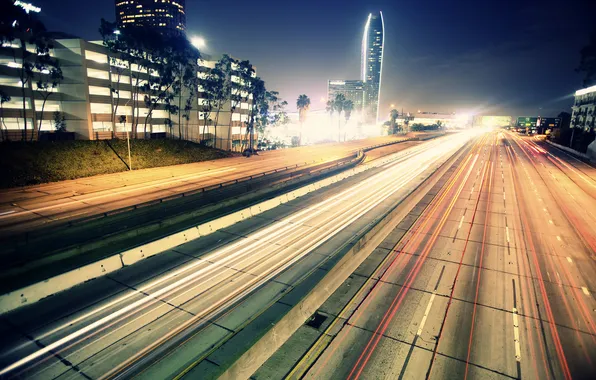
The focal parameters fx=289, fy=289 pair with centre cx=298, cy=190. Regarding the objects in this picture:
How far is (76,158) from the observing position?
3988 cm

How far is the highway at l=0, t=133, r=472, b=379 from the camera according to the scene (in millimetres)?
9070

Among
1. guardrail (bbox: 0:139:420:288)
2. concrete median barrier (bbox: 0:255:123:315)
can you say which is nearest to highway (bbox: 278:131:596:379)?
concrete median barrier (bbox: 0:255:123:315)

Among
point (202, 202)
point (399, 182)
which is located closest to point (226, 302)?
point (202, 202)

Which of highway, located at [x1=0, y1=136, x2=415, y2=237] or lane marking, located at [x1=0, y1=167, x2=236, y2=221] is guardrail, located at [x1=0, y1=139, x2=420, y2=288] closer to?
highway, located at [x1=0, y1=136, x2=415, y2=237]

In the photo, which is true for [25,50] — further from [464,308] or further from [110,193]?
[464,308]

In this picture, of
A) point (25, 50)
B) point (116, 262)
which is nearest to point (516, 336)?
point (116, 262)

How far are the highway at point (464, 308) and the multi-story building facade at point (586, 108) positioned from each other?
113m

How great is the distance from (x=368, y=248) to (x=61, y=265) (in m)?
16.4

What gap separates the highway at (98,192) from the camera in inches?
902

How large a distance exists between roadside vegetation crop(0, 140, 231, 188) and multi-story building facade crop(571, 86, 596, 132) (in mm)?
127217

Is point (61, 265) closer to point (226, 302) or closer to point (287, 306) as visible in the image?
point (226, 302)

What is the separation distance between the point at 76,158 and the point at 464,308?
4759 cm

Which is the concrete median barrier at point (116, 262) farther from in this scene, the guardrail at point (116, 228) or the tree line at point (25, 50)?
the tree line at point (25, 50)

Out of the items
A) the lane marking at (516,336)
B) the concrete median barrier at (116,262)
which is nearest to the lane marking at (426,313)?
the lane marking at (516,336)
